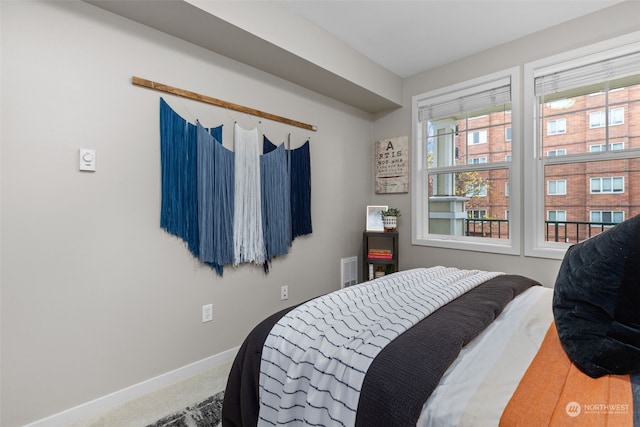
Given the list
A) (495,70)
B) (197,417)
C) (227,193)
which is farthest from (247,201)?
(495,70)

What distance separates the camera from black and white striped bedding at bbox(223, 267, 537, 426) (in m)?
0.89

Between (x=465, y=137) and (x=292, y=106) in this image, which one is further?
(x=465, y=137)

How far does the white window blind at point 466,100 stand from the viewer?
2686 millimetres

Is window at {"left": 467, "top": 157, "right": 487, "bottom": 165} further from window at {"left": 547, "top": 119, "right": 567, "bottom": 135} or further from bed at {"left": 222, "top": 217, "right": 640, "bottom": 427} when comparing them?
bed at {"left": 222, "top": 217, "right": 640, "bottom": 427}

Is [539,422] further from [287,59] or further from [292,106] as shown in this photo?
[292,106]

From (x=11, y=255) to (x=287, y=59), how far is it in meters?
2.02

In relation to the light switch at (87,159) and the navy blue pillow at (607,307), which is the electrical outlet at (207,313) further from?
the navy blue pillow at (607,307)

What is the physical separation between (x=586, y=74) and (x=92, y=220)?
351cm

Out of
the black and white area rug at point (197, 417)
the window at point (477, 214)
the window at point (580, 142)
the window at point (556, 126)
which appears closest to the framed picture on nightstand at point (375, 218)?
the window at point (477, 214)

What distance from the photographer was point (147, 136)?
1.90m

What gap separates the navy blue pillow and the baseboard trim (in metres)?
2.09

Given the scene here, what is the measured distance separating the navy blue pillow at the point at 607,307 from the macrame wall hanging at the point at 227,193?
1914mm

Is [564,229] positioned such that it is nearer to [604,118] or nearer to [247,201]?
[604,118]

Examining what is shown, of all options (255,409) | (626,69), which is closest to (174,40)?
(255,409)
